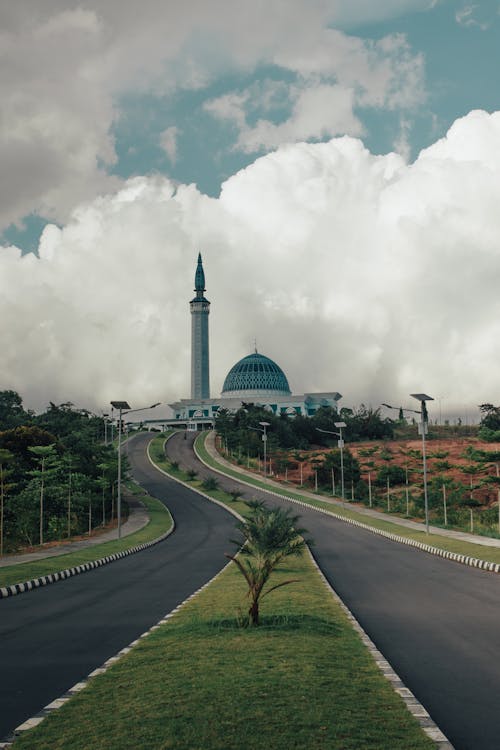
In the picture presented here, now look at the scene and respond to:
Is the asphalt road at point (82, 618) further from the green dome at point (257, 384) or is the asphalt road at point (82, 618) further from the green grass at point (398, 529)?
the green dome at point (257, 384)

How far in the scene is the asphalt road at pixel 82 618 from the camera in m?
9.57

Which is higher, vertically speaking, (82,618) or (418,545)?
(82,618)

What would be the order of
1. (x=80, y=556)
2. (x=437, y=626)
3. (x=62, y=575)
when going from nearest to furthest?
(x=437, y=626), (x=62, y=575), (x=80, y=556)

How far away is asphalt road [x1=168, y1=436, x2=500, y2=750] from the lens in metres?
8.14

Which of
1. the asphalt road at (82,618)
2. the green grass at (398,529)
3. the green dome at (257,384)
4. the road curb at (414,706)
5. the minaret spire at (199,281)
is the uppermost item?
the minaret spire at (199,281)

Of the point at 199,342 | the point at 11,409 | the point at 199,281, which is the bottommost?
the point at 11,409

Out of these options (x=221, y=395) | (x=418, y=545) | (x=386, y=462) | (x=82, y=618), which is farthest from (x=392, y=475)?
(x=221, y=395)

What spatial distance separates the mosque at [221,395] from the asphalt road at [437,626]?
146990 millimetres

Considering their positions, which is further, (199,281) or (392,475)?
(199,281)

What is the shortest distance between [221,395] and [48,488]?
500ft

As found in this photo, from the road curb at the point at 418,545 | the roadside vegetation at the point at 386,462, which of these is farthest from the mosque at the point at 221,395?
the road curb at the point at 418,545

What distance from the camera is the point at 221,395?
654 ft

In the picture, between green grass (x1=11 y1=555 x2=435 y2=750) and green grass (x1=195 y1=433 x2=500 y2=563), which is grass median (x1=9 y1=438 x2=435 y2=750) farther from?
green grass (x1=195 y1=433 x2=500 y2=563)

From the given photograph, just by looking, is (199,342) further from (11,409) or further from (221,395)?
(11,409)
